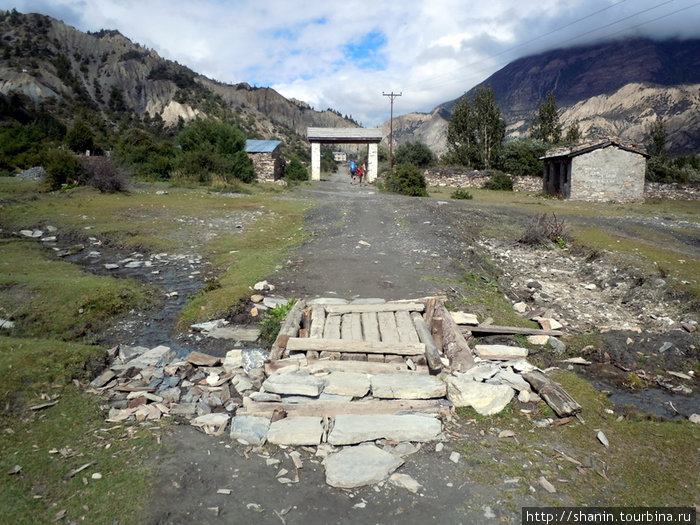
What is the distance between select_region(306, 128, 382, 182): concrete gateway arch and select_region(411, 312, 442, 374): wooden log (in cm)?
3031

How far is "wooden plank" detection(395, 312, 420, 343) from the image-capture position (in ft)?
17.9

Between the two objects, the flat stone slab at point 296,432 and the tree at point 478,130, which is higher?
the tree at point 478,130

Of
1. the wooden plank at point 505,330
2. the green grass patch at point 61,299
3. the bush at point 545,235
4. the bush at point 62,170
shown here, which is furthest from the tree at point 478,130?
the green grass patch at point 61,299

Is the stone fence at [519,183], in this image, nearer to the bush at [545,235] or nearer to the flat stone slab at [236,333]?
the bush at [545,235]

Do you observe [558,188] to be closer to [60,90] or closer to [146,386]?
[146,386]

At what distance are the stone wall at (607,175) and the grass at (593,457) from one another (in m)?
23.9

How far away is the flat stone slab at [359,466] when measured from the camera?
335 centimetres

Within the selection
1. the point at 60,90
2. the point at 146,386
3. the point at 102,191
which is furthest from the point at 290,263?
the point at 60,90

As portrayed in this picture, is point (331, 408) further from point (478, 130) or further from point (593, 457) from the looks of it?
point (478, 130)

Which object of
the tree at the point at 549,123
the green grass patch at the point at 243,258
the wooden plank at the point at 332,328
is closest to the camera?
the wooden plank at the point at 332,328

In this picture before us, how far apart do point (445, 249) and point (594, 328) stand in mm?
4118

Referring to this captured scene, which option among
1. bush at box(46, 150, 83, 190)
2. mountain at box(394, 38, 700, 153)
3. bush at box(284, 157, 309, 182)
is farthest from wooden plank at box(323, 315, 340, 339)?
mountain at box(394, 38, 700, 153)

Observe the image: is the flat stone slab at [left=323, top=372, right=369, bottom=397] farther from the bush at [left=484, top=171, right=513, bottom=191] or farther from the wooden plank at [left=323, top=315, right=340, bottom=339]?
the bush at [left=484, top=171, right=513, bottom=191]

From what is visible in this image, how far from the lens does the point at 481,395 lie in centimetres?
446
